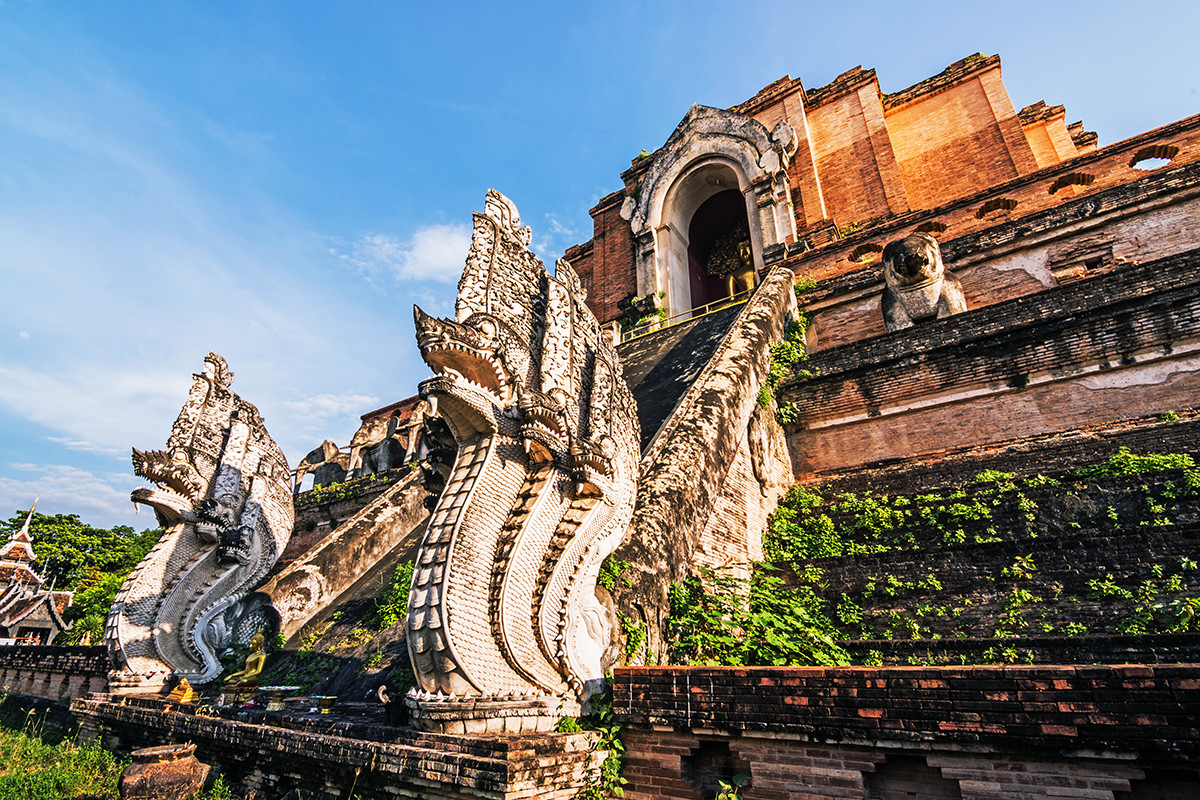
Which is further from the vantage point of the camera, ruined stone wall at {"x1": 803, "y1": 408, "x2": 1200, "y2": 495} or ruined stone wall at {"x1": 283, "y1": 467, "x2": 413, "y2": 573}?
ruined stone wall at {"x1": 283, "y1": 467, "x2": 413, "y2": 573}

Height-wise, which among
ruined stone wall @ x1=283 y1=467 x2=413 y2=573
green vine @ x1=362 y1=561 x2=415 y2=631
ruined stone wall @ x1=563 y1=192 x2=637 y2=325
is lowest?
green vine @ x1=362 y1=561 x2=415 y2=631

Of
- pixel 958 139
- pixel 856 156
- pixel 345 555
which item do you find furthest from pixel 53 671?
pixel 958 139

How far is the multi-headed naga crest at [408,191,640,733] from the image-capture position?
3543mm

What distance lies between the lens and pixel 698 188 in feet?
59.0

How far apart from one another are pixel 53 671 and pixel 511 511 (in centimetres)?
769

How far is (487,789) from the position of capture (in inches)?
116

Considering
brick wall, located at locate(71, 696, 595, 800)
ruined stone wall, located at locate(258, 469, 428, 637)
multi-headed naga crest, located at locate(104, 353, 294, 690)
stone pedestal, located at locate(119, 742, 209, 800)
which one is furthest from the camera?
ruined stone wall, located at locate(258, 469, 428, 637)

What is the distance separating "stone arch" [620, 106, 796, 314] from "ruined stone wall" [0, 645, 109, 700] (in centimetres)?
1302

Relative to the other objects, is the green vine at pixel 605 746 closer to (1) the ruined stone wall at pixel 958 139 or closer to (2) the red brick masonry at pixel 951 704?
(2) the red brick masonry at pixel 951 704

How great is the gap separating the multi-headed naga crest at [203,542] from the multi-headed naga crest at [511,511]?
3847 millimetres

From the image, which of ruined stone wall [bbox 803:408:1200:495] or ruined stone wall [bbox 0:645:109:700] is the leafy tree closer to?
ruined stone wall [bbox 0:645:109:700]

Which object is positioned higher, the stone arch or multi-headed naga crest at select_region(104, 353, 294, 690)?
the stone arch

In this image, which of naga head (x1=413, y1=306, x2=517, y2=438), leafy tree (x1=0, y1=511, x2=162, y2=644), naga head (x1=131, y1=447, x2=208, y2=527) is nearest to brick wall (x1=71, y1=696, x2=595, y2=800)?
naga head (x1=413, y1=306, x2=517, y2=438)

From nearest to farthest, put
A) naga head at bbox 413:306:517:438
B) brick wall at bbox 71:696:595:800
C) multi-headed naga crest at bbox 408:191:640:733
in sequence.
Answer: brick wall at bbox 71:696:595:800
multi-headed naga crest at bbox 408:191:640:733
naga head at bbox 413:306:517:438
